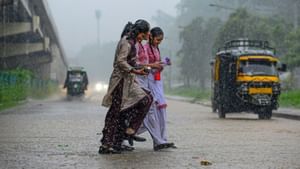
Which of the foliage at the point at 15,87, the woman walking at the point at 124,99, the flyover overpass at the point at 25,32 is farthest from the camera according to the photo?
the flyover overpass at the point at 25,32

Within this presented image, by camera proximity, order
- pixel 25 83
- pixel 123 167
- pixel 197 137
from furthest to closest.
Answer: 1. pixel 25 83
2. pixel 197 137
3. pixel 123 167

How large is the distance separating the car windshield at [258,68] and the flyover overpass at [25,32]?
1581 cm

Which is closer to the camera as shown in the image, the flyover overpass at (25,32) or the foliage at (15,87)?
the foliage at (15,87)

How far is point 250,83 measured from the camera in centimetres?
2295

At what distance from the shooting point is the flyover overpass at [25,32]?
4135 cm

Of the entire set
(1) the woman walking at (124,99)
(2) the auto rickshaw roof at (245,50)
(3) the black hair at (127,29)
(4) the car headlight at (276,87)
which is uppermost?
(3) the black hair at (127,29)

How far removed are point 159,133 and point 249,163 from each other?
7.03 feet

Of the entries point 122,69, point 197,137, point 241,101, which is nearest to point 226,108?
point 241,101

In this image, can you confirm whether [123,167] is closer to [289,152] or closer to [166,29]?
[289,152]

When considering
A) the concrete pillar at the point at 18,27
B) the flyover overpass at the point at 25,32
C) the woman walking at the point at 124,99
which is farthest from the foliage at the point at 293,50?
the woman walking at the point at 124,99

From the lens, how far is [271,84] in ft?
75.7

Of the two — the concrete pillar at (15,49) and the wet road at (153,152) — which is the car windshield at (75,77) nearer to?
the concrete pillar at (15,49)

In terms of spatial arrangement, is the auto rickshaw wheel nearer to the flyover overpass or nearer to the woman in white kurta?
the woman in white kurta

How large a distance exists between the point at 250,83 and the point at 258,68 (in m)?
0.83
